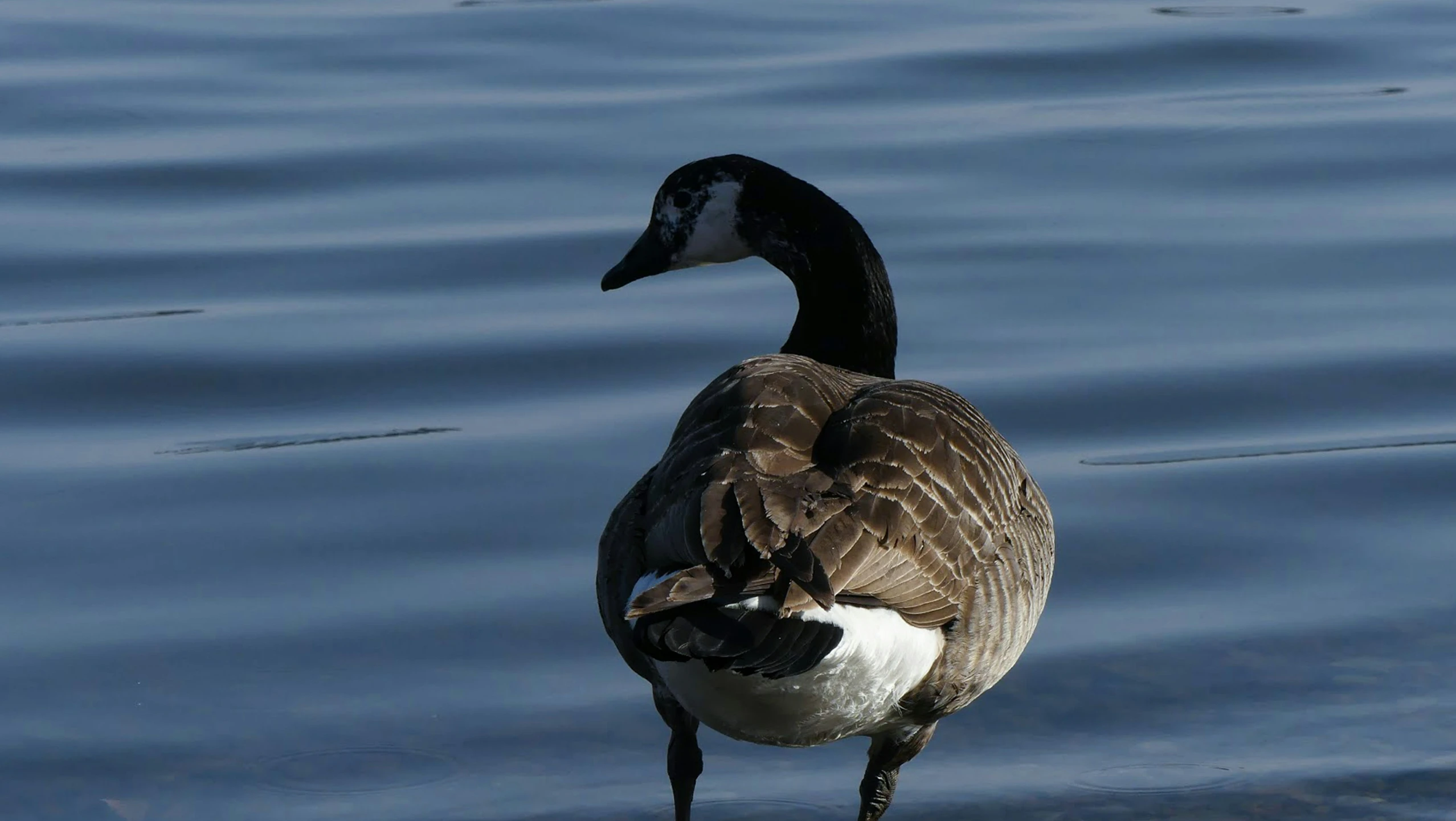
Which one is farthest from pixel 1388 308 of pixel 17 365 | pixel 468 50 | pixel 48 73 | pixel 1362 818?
pixel 48 73

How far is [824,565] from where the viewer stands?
4188 mm

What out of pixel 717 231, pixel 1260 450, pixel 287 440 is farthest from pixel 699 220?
pixel 1260 450

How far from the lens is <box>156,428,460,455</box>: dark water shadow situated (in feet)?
26.9

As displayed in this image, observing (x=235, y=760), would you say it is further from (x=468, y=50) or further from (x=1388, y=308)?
(x=468, y=50)

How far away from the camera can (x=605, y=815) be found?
5664 mm

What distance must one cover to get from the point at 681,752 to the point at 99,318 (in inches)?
209

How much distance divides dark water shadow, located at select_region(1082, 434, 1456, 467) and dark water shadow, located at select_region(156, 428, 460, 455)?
2691 millimetres

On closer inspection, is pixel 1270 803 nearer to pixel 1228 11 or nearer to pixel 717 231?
pixel 717 231

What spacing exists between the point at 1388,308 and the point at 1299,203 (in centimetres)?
160

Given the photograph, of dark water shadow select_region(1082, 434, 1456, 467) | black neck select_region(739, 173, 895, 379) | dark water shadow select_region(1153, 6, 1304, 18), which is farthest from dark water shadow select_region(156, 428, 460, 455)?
dark water shadow select_region(1153, 6, 1304, 18)

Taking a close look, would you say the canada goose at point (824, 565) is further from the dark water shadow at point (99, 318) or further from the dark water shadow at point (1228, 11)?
the dark water shadow at point (1228, 11)

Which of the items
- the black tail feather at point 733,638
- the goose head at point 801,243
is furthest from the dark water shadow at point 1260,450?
the black tail feather at point 733,638

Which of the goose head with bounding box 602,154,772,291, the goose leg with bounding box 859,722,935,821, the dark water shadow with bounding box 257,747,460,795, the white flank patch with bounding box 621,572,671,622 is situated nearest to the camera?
the white flank patch with bounding box 621,572,671,622

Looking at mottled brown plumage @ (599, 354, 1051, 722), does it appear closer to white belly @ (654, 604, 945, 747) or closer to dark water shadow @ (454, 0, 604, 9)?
white belly @ (654, 604, 945, 747)
